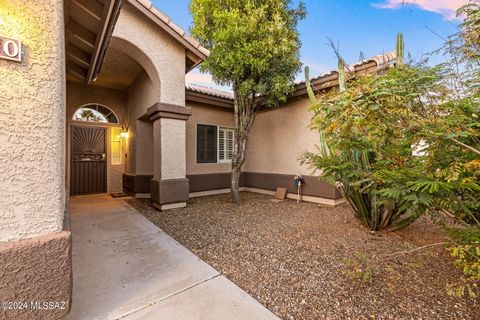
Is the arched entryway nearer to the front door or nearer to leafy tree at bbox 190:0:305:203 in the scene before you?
the front door

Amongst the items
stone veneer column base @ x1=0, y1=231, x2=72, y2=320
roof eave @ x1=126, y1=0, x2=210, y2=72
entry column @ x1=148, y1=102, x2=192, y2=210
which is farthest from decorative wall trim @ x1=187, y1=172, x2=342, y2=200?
stone veneer column base @ x1=0, y1=231, x2=72, y2=320

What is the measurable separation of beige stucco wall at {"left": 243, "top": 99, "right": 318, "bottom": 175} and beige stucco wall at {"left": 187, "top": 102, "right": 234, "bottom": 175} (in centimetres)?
132

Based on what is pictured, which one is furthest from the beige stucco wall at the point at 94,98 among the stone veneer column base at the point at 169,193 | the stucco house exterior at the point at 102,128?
the stone veneer column base at the point at 169,193

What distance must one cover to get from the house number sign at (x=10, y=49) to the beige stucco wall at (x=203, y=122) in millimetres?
6811

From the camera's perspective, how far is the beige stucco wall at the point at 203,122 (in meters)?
8.82

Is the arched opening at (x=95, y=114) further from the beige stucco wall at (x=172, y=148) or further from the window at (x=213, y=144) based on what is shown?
the beige stucco wall at (x=172, y=148)

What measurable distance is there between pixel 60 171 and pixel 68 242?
2.27 feet

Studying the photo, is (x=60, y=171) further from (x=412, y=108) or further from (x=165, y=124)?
(x=165, y=124)

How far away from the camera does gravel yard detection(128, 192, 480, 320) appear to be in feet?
8.29

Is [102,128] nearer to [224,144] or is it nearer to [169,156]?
[169,156]

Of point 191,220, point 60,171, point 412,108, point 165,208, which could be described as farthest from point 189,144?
point 412,108

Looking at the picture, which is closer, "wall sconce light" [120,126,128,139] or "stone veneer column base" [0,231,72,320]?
"stone veneer column base" [0,231,72,320]

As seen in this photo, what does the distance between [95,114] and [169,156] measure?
536 centimetres

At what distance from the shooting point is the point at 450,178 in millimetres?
1645
